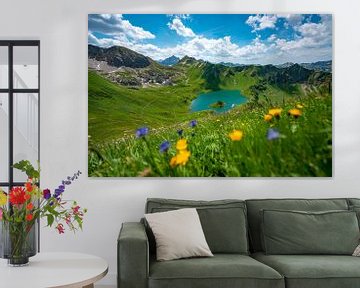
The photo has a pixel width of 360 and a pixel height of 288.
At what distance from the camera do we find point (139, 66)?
498 centimetres

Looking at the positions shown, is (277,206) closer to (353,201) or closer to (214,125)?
(353,201)

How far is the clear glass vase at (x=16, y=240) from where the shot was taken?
3493 mm

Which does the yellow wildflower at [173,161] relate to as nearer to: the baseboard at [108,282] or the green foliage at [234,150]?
the green foliage at [234,150]

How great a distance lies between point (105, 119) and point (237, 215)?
1.36 meters

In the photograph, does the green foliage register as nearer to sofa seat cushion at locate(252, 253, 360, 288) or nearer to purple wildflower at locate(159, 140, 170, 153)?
purple wildflower at locate(159, 140, 170, 153)

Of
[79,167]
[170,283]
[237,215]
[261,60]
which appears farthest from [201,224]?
[261,60]

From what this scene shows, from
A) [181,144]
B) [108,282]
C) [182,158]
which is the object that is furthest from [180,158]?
[108,282]

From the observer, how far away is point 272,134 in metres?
4.93

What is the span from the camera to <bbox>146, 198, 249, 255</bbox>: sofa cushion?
14.4ft

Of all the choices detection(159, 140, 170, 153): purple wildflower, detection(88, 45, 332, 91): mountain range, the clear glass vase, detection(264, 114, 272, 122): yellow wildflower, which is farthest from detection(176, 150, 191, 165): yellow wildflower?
the clear glass vase

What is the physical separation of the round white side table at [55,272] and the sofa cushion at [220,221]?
0.75 metres

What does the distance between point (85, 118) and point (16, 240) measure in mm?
1616

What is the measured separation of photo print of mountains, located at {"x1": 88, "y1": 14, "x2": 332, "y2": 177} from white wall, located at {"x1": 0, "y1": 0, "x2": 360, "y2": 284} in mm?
71

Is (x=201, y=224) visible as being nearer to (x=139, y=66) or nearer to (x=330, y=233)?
(x=330, y=233)
